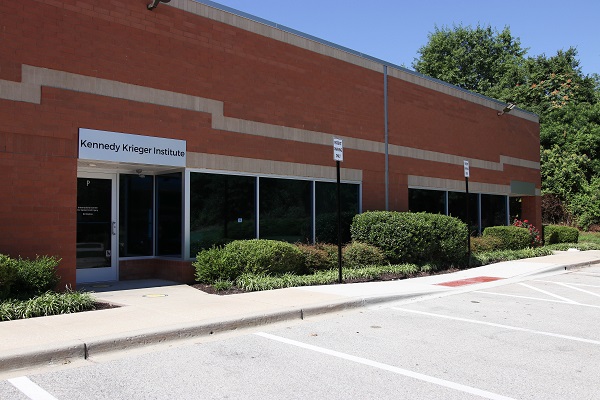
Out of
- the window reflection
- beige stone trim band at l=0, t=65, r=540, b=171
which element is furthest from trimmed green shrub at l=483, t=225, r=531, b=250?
beige stone trim band at l=0, t=65, r=540, b=171

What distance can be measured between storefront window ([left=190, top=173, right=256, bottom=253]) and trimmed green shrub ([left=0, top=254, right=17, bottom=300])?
4233 millimetres

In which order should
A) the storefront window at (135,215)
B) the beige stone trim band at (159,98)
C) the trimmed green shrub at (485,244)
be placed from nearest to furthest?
the beige stone trim band at (159,98) < the storefront window at (135,215) < the trimmed green shrub at (485,244)

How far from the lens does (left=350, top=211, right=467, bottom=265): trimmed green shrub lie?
46.0 feet

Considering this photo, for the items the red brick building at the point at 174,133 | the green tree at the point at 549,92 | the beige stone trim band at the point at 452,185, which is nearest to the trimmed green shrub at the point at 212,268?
the red brick building at the point at 174,133

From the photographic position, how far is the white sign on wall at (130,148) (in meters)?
10.3

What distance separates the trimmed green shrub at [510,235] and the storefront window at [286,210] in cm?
892

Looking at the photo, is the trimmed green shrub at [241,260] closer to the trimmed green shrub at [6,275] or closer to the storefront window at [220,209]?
the storefront window at [220,209]

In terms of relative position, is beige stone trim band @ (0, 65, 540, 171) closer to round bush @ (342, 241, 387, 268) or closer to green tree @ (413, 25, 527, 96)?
round bush @ (342, 241, 387, 268)

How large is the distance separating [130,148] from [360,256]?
6236mm

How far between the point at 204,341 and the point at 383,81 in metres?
12.4

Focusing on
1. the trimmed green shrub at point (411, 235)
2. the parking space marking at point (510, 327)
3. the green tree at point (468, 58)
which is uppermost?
the green tree at point (468, 58)

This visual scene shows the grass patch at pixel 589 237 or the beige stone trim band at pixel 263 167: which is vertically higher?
the beige stone trim band at pixel 263 167

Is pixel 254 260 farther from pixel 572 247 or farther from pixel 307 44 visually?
pixel 572 247

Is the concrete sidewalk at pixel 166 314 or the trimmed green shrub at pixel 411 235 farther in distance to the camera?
the trimmed green shrub at pixel 411 235
